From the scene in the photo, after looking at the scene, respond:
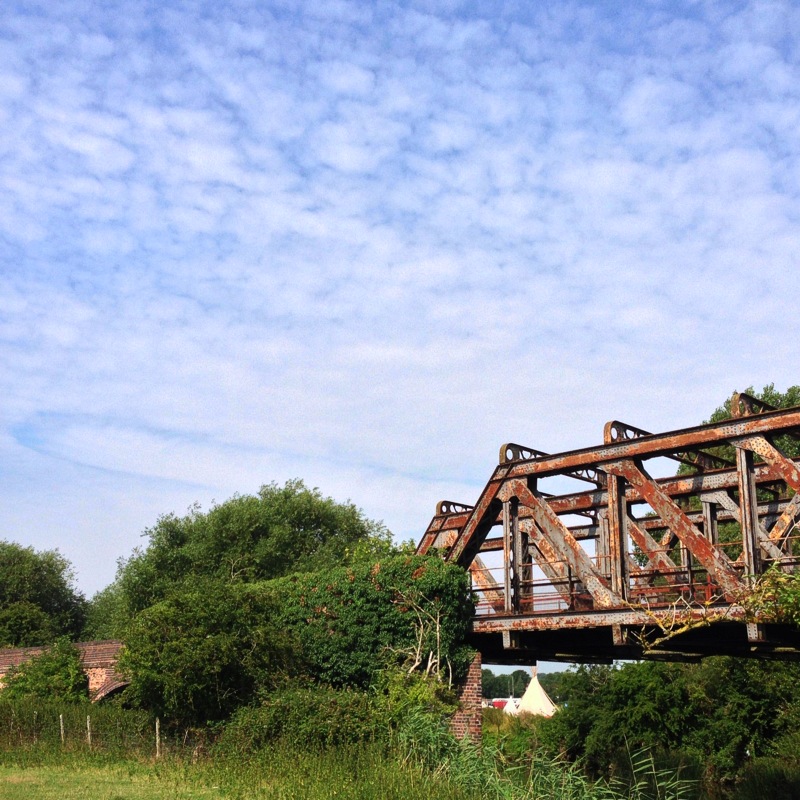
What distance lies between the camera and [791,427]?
1695 centimetres

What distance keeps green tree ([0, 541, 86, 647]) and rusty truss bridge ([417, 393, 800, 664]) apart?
1986 inches

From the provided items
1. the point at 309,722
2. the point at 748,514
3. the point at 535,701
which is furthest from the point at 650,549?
the point at 535,701

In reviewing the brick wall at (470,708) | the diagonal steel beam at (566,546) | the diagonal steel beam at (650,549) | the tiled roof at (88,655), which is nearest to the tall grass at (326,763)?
the brick wall at (470,708)

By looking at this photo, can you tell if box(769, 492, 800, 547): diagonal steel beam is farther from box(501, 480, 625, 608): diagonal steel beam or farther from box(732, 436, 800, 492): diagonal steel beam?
box(501, 480, 625, 608): diagonal steel beam

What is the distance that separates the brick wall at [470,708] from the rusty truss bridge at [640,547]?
3.00 ft

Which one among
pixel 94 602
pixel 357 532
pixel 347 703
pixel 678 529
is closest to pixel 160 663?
pixel 347 703

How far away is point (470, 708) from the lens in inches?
826

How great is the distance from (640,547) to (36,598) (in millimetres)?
62510

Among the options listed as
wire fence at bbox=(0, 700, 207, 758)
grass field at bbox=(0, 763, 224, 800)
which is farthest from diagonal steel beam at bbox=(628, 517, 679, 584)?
wire fence at bbox=(0, 700, 207, 758)

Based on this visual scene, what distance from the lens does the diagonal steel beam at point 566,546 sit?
1900 centimetres

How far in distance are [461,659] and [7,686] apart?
19.9 metres

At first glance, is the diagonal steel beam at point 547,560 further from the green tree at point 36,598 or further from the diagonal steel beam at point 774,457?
the green tree at point 36,598

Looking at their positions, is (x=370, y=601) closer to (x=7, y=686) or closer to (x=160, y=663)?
(x=160, y=663)

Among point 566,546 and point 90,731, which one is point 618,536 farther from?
point 90,731
